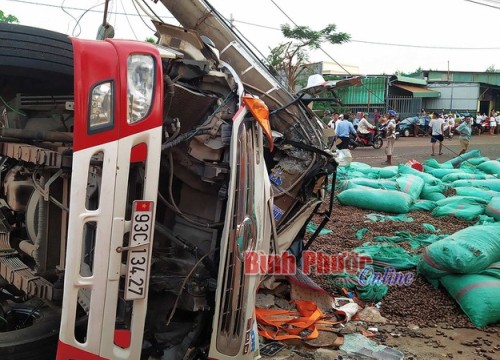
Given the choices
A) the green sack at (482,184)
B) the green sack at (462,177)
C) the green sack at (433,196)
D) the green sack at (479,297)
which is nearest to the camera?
the green sack at (479,297)

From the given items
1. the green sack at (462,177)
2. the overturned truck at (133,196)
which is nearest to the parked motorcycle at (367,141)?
the green sack at (462,177)

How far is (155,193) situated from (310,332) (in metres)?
1.81

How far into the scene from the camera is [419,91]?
88.9ft

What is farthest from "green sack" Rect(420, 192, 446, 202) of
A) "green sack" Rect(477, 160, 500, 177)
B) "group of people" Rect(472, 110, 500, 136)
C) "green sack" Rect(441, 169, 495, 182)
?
"group of people" Rect(472, 110, 500, 136)

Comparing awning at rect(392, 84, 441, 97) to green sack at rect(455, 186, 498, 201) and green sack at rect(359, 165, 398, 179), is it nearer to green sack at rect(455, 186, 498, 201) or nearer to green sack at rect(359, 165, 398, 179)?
green sack at rect(359, 165, 398, 179)

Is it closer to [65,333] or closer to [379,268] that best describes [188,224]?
[65,333]

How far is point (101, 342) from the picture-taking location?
193 cm

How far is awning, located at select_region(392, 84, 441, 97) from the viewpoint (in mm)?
26641

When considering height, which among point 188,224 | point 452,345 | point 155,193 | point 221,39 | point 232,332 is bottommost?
point 452,345

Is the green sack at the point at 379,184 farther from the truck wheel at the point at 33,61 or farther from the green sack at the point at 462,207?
the truck wheel at the point at 33,61

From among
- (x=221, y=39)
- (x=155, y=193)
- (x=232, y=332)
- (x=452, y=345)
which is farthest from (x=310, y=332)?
(x=221, y=39)

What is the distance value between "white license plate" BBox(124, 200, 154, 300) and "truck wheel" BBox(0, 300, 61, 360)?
2.17ft

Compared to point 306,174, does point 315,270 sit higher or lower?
lower

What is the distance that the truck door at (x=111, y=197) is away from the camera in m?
1.92
